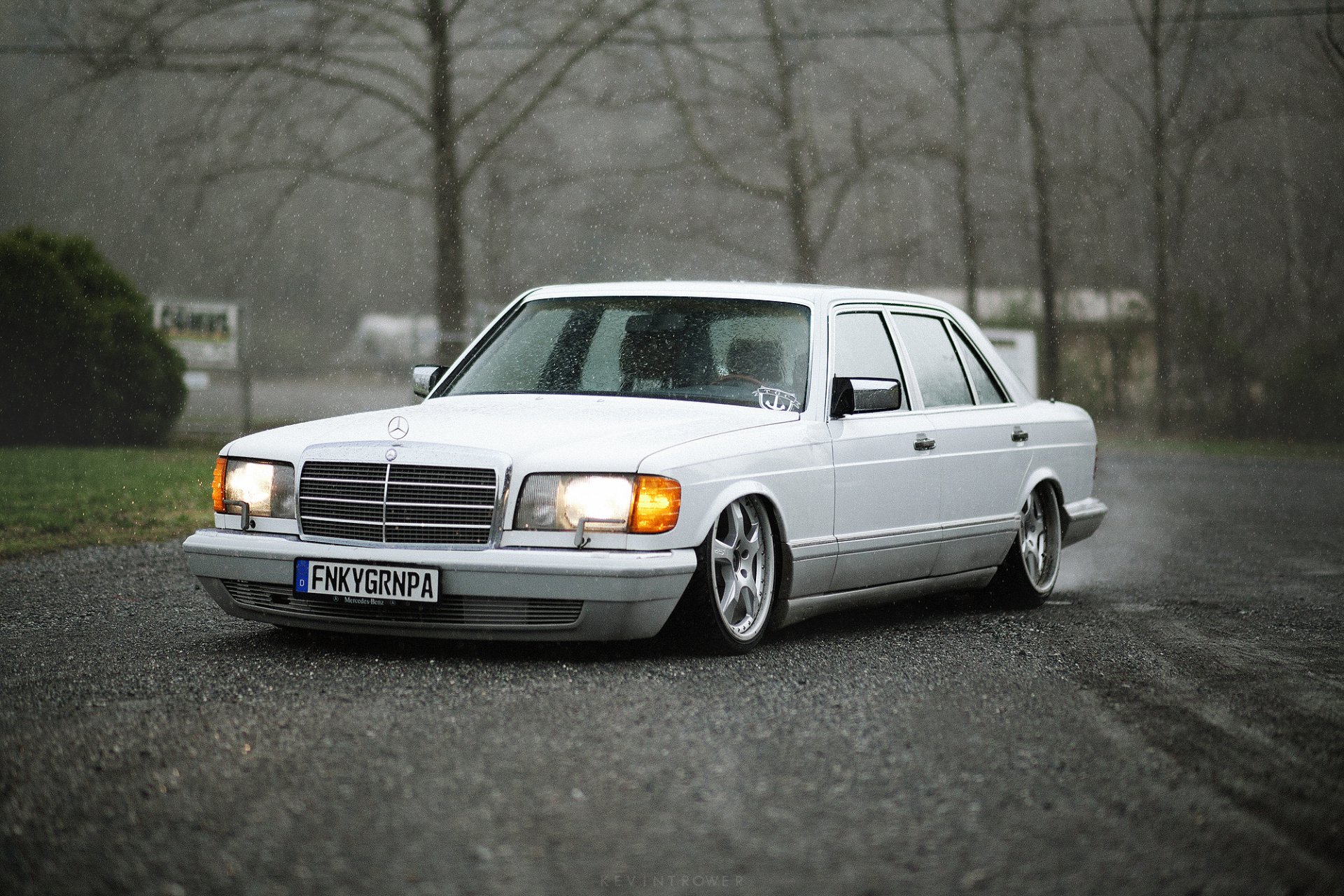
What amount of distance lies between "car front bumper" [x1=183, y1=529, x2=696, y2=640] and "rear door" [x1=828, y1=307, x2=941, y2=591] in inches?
49.4

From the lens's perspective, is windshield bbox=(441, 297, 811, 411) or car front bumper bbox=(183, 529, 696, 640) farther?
windshield bbox=(441, 297, 811, 411)

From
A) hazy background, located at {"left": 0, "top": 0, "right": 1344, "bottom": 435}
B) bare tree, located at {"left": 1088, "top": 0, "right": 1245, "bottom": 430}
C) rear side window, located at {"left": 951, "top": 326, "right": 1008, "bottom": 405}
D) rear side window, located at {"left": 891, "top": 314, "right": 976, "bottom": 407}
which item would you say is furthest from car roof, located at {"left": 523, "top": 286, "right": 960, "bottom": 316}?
bare tree, located at {"left": 1088, "top": 0, "right": 1245, "bottom": 430}

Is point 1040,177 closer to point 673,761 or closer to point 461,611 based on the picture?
point 461,611

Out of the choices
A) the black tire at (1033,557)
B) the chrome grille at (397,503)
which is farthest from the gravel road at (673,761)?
the black tire at (1033,557)

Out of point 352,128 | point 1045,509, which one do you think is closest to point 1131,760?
point 1045,509

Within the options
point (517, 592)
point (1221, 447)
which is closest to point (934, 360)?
point (517, 592)

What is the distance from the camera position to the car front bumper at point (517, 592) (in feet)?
20.2

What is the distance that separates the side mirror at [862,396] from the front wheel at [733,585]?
0.73 metres

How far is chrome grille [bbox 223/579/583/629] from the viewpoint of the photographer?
6230mm

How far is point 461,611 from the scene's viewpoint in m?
6.29

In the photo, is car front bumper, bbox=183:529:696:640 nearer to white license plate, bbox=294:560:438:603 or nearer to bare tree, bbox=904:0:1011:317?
white license plate, bbox=294:560:438:603

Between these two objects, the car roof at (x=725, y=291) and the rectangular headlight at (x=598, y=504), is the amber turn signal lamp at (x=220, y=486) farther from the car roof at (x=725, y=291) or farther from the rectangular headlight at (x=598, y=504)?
the car roof at (x=725, y=291)

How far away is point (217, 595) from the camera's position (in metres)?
6.86

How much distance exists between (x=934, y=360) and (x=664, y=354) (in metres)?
1.64
